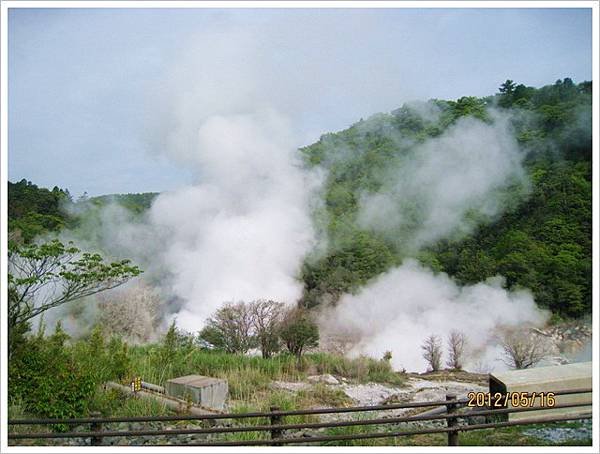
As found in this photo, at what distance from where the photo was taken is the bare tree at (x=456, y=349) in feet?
19.3

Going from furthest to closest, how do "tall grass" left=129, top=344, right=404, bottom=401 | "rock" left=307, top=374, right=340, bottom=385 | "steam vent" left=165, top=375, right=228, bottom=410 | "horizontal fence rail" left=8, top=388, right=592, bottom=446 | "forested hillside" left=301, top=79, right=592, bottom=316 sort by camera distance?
"forested hillside" left=301, top=79, right=592, bottom=316 < "rock" left=307, top=374, right=340, bottom=385 < "tall grass" left=129, top=344, right=404, bottom=401 < "steam vent" left=165, top=375, right=228, bottom=410 < "horizontal fence rail" left=8, top=388, right=592, bottom=446

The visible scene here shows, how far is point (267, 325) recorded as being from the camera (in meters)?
5.89

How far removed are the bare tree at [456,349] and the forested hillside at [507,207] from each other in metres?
0.58

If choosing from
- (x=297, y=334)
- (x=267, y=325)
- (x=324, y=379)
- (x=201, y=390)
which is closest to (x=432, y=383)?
(x=324, y=379)

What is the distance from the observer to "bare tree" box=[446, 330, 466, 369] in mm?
5875

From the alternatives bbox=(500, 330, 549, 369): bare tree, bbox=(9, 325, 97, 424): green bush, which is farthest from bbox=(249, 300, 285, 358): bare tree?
bbox=(500, 330, 549, 369): bare tree

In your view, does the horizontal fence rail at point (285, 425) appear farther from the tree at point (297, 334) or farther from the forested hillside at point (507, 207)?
the forested hillside at point (507, 207)

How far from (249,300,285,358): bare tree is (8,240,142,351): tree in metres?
1.29

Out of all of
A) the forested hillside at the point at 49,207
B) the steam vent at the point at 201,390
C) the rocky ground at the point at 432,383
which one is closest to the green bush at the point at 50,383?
the steam vent at the point at 201,390

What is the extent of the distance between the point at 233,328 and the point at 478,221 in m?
2.80

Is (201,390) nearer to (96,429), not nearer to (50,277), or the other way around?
(96,429)

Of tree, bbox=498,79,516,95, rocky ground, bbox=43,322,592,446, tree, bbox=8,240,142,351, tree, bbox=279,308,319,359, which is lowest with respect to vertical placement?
rocky ground, bbox=43,322,592,446

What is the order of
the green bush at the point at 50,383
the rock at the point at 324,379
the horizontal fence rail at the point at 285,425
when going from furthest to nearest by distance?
the rock at the point at 324,379
the green bush at the point at 50,383
the horizontal fence rail at the point at 285,425

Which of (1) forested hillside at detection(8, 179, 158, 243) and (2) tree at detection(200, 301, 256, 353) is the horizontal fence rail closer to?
(2) tree at detection(200, 301, 256, 353)
